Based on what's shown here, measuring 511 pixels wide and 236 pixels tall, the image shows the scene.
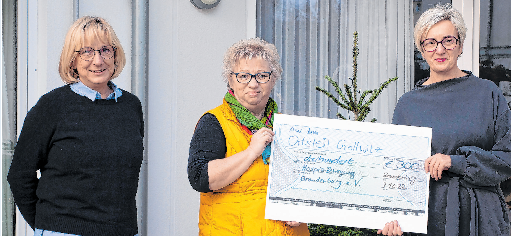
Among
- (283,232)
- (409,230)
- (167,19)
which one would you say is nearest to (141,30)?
(167,19)

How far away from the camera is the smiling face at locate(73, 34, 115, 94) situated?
5.13 feet

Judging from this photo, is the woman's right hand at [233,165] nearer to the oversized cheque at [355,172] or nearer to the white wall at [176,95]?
the oversized cheque at [355,172]

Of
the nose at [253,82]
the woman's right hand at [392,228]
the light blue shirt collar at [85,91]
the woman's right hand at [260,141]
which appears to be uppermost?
the nose at [253,82]

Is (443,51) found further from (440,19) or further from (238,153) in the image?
(238,153)

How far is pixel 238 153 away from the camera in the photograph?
1505 millimetres

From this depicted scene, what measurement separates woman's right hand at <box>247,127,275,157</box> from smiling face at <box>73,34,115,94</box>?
66 cm

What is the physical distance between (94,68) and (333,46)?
2.63 m

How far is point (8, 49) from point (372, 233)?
2672 mm

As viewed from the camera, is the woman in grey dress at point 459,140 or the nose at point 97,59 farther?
the woman in grey dress at point 459,140

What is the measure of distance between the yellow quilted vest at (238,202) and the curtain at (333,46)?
2003 mm

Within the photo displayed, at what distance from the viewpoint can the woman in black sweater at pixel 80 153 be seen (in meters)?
1.48

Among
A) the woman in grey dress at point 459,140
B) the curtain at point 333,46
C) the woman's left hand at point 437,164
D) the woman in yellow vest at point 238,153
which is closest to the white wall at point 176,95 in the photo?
the curtain at point 333,46

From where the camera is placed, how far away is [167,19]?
2955 mm

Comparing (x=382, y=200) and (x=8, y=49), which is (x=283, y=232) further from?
(x=8, y=49)
